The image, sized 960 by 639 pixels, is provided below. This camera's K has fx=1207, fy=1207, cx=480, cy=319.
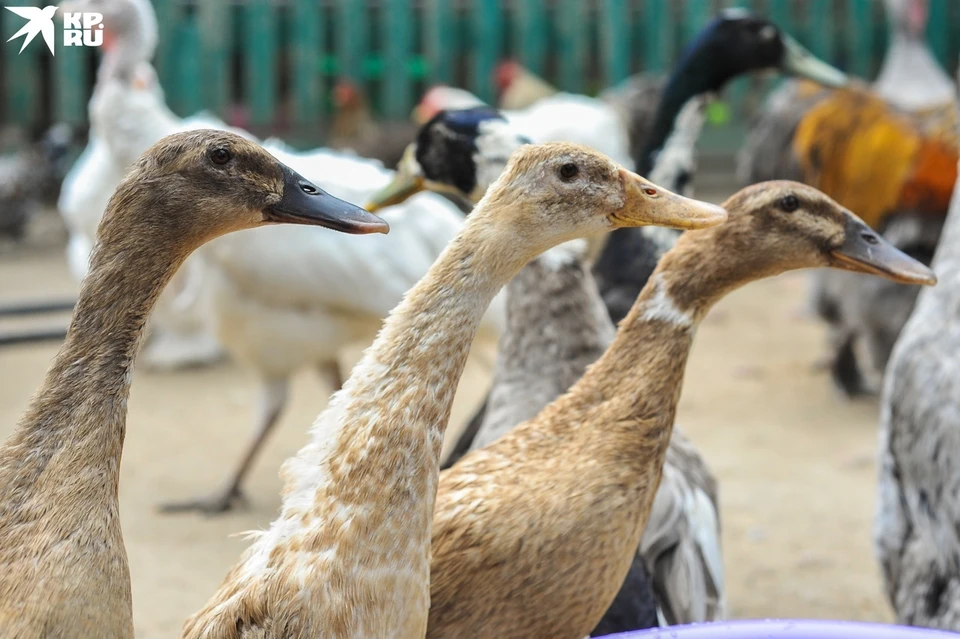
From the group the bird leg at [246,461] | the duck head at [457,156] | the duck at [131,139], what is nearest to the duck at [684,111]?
the duck head at [457,156]

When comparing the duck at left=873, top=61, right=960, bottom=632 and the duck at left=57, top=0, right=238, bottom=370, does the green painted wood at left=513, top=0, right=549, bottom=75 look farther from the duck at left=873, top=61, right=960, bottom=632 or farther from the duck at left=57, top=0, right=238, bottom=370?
the duck at left=873, top=61, right=960, bottom=632

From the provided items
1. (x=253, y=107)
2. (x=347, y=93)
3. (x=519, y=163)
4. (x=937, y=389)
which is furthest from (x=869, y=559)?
(x=253, y=107)

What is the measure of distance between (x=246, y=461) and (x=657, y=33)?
6.32 metres

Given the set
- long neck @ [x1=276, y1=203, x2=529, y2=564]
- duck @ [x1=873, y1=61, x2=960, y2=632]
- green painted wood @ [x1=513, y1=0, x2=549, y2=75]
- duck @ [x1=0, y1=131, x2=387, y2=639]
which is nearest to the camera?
duck @ [x1=0, y1=131, x2=387, y2=639]

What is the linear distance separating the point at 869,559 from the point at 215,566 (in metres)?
2.06

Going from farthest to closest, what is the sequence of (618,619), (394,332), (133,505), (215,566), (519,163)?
(133,505)
(215,566)
(618,619)
(519,163)
(394,332)

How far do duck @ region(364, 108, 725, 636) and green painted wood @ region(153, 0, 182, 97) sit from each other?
6.17 metres

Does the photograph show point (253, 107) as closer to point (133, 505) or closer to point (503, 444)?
point (133, 505)

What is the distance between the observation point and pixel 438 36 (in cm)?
916

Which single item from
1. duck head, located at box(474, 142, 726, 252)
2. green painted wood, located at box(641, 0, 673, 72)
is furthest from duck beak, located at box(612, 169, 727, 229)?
green painted wood, located at box(641, 0, 673, 72)

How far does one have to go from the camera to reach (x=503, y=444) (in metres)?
1.97

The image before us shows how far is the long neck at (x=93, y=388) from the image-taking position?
4.86ft

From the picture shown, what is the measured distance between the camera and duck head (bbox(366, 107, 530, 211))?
280cm

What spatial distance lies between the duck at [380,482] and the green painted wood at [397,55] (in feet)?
25.1
